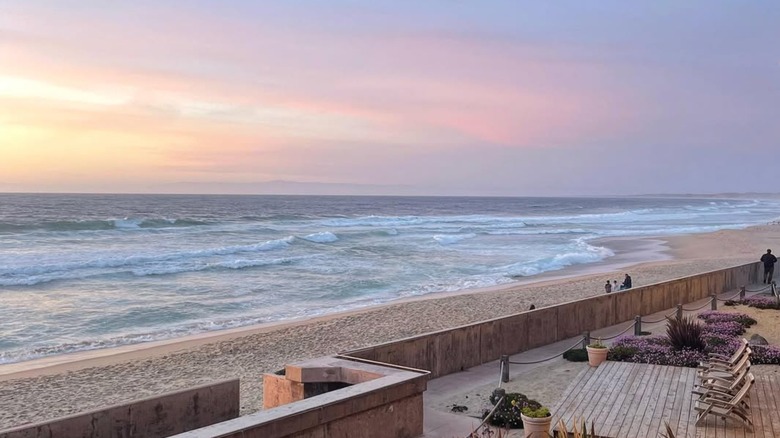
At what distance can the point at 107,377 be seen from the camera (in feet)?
50.1

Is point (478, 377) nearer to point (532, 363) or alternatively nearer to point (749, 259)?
point (532, 363)

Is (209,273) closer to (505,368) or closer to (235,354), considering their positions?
(235,354)

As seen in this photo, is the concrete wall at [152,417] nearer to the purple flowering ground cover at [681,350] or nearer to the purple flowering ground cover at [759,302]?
the purple flowering ground cover at [681,350]

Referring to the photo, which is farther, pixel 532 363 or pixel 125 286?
pixel 125 286

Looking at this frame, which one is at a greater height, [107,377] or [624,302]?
[624,302]

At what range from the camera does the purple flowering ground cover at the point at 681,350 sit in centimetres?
1193

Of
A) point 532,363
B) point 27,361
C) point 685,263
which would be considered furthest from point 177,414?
point 685,263

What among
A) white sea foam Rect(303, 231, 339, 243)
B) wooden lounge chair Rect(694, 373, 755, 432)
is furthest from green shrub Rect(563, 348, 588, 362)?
white sea foam Rect(303, 231, 339, 243)

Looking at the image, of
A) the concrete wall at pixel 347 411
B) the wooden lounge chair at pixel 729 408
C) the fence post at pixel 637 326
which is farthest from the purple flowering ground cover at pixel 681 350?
the concrete wall at pixel 347 411

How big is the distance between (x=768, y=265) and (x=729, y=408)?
770 inches

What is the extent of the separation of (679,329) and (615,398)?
4.43m

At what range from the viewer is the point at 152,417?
8.08 m

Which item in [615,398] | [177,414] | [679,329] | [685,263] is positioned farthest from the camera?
[685,263]

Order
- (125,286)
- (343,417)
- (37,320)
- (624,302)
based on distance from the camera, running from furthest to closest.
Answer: (125,286) → (37,320) → (624,302) → (343,417)
